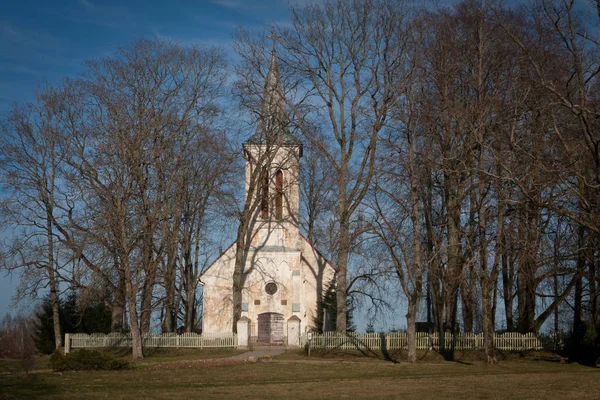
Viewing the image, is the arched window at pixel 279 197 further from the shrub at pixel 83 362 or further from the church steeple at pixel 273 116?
the shrub at pixel 83 362

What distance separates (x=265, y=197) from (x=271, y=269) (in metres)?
3.87

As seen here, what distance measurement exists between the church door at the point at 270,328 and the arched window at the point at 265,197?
5.40 metres

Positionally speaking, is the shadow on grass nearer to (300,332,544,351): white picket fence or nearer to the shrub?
the shrub

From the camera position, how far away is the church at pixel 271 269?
121 ft

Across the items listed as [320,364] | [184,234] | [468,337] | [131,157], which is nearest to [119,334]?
[184,234]

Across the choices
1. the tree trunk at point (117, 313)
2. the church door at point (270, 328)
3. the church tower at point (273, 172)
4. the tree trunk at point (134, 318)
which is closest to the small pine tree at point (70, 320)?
the tree trunk at point (117, 313)

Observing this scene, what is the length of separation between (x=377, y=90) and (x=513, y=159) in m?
8.55

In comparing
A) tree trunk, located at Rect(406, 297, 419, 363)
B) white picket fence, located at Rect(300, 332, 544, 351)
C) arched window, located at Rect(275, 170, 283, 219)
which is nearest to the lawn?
tree trunk, located at Rect(406, 297, 419, 363)

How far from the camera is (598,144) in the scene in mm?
19938

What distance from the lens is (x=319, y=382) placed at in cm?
1802

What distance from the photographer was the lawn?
15109 mm

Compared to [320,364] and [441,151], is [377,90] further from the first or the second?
[320,364]

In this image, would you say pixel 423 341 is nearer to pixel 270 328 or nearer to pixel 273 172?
pixel 270 328

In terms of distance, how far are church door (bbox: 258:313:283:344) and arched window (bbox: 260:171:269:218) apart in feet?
17.7
